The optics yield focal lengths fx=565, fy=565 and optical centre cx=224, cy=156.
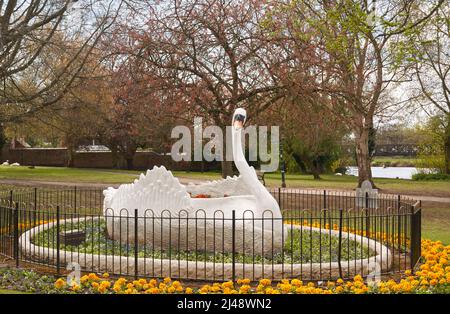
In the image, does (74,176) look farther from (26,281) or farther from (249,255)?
(26,281)

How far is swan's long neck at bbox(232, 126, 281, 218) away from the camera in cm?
984

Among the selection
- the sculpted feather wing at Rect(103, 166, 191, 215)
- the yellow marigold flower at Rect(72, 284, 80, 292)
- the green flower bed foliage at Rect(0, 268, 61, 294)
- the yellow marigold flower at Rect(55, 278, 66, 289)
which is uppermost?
the sculpted feather wing at Rect(103, 166, 191, 215)

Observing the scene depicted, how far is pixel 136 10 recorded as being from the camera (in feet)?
63.0

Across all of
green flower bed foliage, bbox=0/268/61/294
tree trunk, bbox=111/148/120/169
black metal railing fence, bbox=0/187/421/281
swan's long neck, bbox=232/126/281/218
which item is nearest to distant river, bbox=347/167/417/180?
tree trunk, bbox=111/148/120/169

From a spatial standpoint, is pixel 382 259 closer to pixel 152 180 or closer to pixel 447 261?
pixel 447 261

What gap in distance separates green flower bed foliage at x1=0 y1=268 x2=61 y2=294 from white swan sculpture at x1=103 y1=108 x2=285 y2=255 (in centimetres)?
154

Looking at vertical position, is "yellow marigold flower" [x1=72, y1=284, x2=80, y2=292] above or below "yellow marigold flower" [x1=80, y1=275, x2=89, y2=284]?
below

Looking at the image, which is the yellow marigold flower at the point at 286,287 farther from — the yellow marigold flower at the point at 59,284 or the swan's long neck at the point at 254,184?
the yellow marigold flower at the point at 59,284

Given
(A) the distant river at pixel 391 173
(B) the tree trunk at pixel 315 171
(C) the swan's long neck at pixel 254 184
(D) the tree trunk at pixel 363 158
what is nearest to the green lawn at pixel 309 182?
(D) the tree trunk at pixel 363 158

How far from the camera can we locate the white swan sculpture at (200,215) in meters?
9.66

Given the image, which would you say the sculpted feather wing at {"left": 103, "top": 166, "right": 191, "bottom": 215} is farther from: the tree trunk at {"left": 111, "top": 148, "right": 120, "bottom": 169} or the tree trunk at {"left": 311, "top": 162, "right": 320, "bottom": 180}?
the tree trunk at {"left": 111, "top": 148, "right": 120, "bottom": 169}

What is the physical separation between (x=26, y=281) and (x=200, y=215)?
3306 millimetres

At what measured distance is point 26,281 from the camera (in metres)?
8.23

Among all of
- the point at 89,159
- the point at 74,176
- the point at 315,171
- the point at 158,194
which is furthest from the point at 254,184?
the point at 89,159
